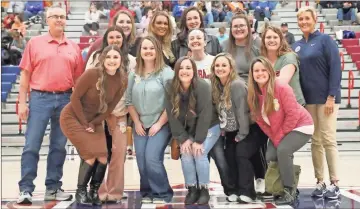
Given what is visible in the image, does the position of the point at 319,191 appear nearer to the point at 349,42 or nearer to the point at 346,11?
the point at 349,42

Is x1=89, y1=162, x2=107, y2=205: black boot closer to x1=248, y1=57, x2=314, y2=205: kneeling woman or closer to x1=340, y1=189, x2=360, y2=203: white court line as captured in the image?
x1=248, y1=57, x2=314, y2=205: kneeling woman

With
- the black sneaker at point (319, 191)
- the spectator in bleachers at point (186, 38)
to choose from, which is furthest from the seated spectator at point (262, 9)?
the black sneaker at point (319, 191)

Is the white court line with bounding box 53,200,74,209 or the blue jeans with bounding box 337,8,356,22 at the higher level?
the blue jeans with bounding box 337,8,356,22

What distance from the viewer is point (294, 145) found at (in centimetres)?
533

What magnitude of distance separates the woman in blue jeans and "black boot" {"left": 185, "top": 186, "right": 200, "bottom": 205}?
0.61 ft

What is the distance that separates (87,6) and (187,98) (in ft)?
37.1

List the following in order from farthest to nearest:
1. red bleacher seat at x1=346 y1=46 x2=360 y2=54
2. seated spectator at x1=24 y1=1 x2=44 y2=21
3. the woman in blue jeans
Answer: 1. seated spectator at x1=24 y1=1 x2=44 y2=21
2. red bleacher seat at x1=346 y1=46 x2=360 y2=54
3. the woman in blue jeans

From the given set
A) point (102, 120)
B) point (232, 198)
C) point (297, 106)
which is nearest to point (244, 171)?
point (232, 198)

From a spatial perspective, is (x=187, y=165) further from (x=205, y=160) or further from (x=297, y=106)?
(x=297, y=106)

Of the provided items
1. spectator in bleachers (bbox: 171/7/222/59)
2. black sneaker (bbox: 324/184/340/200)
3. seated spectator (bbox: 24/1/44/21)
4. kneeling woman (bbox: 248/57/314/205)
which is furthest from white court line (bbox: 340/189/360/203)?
seated spectator (bbox: 24/1/44/21)

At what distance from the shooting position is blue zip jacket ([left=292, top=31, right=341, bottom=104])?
5590 millimetres

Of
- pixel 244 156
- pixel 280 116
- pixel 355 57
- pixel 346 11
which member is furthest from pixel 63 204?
pixel 346 11

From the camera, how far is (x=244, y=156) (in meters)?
5.42

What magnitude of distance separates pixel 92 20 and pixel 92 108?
9.64 meters
